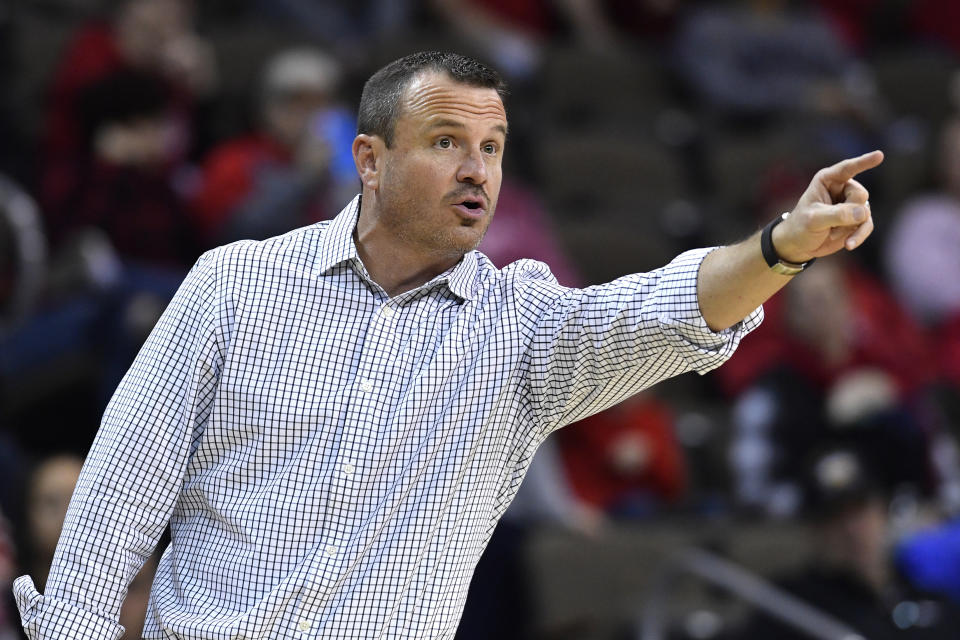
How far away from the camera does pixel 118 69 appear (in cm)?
569

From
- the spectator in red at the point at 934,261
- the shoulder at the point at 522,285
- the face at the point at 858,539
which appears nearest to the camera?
the shoulder at the point at 522,285

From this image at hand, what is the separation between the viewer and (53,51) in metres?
6.67

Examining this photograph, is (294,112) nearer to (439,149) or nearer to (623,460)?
(623,460)

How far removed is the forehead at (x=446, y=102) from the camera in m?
2.44

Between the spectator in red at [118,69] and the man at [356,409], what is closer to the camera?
the man at [356,409]

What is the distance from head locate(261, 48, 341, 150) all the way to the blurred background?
0.4 inches

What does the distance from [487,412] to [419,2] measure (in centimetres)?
552

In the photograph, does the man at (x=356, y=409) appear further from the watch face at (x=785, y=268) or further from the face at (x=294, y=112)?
the face at (x=294, y=112)

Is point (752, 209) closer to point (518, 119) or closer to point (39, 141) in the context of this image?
point (518, 119)

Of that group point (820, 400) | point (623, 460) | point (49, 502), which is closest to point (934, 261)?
point (820, 400)

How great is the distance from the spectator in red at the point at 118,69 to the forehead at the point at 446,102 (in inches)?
133

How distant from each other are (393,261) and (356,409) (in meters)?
0.27

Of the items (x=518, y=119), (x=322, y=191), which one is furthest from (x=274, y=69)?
(x=518, y=119)

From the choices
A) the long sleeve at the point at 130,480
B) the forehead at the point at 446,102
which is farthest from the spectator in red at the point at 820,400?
the long sleeve at the point at 130,480
